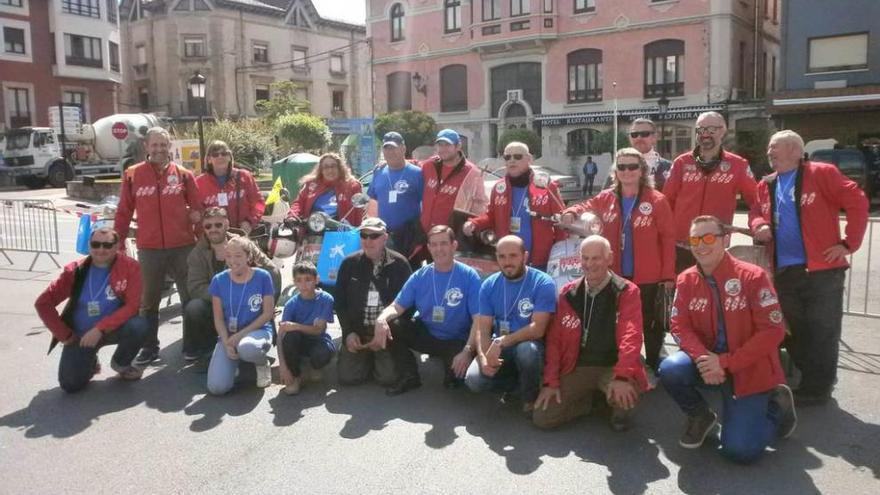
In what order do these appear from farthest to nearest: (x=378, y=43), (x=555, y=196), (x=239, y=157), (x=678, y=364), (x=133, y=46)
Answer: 1. (x=133, y=46)
2. (x=378, y=43)
3. (x=239, y=157)
4. (x=555, y=196)
5. (x=678, y=364)

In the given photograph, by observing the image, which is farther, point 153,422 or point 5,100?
point 5,100

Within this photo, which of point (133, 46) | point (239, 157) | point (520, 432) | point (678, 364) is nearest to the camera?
point (678, 364)

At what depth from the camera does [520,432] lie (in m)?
4.66

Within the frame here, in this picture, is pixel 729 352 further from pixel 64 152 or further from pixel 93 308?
pixel 64 152

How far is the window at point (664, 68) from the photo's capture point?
99.0ft

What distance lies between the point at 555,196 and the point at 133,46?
53548 mm

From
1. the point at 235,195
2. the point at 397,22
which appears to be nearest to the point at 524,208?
the point at 235,195

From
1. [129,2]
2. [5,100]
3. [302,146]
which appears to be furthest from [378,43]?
[129,2]

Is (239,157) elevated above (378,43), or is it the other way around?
(378,43)

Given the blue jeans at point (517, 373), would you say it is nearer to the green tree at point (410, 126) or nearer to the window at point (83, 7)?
the green tree at point (410, 126)

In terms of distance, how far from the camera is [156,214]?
6.52 meters

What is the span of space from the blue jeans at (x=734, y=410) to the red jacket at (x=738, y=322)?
0.06 m

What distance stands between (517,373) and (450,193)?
6.61ft

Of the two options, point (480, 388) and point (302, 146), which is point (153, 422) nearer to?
point (480, 388)
